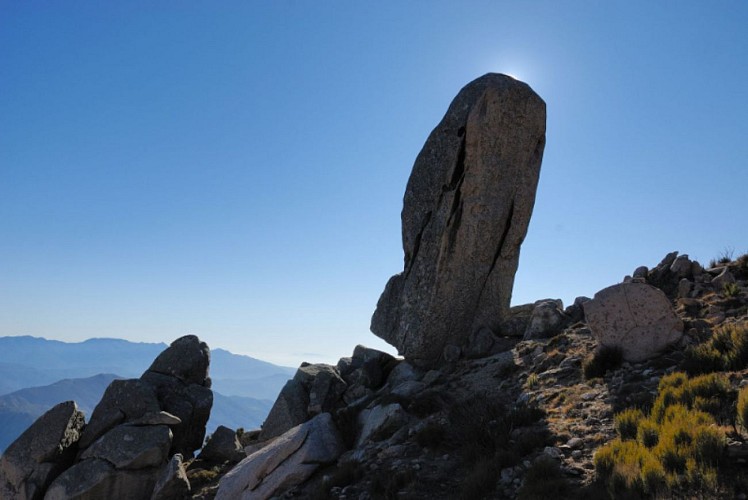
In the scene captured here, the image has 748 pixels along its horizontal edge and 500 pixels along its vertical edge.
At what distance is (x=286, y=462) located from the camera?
14188 millimetres

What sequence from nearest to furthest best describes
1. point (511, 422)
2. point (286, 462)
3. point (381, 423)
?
point (511, 422) < point (286, 462) < point (381, 423)

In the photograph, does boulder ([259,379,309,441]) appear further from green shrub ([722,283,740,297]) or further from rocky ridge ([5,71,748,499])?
green shrub ([722,283,740,297])

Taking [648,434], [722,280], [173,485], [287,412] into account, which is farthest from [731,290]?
[173,485]

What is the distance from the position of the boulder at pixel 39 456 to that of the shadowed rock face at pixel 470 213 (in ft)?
48.2

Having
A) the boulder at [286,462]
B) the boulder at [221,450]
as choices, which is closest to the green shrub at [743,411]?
the boulder at [286,462]

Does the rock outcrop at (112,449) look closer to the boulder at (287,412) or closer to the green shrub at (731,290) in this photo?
the boulder at (287,412)

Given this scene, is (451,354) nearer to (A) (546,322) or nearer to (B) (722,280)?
(A) (546,322)

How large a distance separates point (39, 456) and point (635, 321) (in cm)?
2237

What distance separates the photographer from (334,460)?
14164 mm

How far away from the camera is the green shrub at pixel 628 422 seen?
9.05 m

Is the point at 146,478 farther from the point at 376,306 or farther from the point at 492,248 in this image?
the point at 492,248

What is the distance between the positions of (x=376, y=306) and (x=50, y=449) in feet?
52.5

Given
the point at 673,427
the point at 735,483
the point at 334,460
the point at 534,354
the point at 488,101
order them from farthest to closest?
the point at 488,101 < the point at 534,354 < the point at 334,460 < the point at 673,427 < the point at 735,483

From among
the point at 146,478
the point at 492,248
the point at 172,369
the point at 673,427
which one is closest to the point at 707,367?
the point at 673,427
